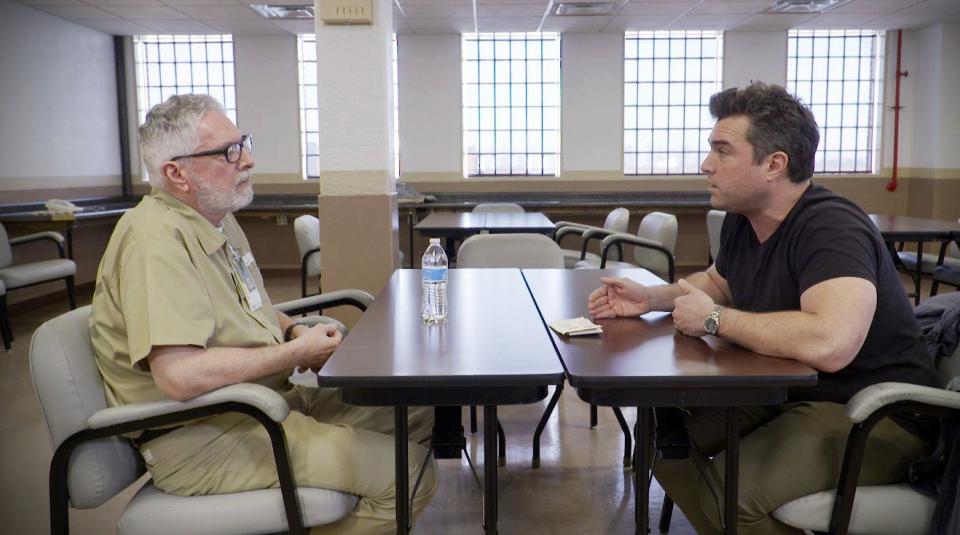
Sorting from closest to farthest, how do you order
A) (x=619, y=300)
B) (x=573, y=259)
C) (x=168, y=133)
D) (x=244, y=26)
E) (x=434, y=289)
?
(x=168, y=133) → (x=619, y=300) → (x=434, y=289) → (x=573, y=259) → (x=244, y=26)

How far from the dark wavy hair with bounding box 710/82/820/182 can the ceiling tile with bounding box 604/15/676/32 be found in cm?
618

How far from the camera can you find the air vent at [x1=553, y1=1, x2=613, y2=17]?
6.98 m

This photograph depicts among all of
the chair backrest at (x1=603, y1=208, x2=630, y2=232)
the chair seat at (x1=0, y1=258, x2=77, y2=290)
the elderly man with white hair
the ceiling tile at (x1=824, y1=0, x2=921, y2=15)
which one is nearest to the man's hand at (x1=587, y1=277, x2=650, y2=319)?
the elderly man with white hair

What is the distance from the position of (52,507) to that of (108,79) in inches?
315

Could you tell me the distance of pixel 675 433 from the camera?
5.64 feet

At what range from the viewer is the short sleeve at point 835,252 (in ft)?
5.18

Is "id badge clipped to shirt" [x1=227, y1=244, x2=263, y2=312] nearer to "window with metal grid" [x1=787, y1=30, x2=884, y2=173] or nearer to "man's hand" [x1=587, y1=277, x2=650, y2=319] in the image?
"man's hand" [x1=587, y1=277, x2=650, y2=319]

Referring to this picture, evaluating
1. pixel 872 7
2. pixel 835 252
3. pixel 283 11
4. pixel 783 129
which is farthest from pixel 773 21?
pixel 835 252

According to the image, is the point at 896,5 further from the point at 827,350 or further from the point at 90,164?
the point at 90,164

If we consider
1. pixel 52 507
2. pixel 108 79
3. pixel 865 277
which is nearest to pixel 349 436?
pixel 52 507

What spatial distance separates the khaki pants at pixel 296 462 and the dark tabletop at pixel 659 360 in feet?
1.62

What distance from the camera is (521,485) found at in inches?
108

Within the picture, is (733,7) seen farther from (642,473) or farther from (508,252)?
(642,473)

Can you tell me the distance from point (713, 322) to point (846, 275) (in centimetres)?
30
